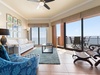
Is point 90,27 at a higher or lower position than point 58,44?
higher

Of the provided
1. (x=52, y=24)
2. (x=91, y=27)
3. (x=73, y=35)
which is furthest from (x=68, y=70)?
(x=52, y=24)

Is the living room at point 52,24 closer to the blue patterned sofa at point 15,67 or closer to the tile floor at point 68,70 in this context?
the tile floor at point 68,70

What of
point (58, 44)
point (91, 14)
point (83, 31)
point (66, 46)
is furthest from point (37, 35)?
point (91, 14)

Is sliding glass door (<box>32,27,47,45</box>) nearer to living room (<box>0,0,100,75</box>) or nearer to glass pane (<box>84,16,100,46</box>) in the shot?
living room (<box>0,0,100,75</box>)

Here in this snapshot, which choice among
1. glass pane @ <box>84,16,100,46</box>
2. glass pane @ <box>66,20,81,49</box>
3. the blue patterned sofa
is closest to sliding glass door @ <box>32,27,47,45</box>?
glass pane @ <box>66,20,81,49</box>

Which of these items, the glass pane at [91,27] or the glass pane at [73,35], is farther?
the glass pane at [73,35]

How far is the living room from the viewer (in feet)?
10.8

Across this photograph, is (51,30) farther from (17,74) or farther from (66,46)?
(17,74)

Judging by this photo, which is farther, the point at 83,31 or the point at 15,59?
the point at 83,31

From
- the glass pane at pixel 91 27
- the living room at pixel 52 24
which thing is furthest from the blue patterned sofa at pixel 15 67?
the glass pane at pixel 91 27

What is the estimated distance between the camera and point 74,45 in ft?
22.1

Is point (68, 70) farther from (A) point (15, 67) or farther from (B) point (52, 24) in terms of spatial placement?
(B) point (52, 24)

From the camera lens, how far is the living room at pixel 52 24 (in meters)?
3.31

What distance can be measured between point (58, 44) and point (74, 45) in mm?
2317
